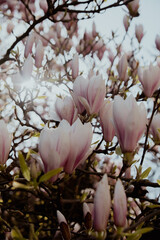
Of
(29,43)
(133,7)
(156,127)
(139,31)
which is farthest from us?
(139,31)

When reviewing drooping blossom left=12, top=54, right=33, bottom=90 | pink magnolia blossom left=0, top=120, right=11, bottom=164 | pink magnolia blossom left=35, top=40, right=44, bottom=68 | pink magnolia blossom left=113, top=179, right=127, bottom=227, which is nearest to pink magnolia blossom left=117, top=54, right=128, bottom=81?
pink magnolia blossom left=35, top=40, right=44, bottom=68

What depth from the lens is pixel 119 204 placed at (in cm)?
74

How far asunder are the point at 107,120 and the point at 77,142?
0.29 metres

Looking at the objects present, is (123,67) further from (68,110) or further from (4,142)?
(4,142)

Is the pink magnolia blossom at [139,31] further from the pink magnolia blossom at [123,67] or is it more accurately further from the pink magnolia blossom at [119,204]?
the pink magnolia blossom at [119,204]

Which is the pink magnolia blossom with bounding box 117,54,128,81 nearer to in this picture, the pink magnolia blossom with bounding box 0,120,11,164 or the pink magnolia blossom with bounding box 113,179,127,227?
the pink magnolia blossom with bounding box 0,120,11,164

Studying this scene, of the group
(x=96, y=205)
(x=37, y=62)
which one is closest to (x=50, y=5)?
(x=37, y=62)

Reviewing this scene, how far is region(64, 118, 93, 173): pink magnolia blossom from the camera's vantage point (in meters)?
0.83

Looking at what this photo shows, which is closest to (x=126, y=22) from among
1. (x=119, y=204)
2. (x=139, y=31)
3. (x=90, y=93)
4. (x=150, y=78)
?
(x=139, y=31)

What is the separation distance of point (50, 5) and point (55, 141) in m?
1.63

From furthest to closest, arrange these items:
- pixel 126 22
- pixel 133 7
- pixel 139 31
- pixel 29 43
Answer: pixel 126 22
pixel 139 31
pixel 133 7
pixel 29 43

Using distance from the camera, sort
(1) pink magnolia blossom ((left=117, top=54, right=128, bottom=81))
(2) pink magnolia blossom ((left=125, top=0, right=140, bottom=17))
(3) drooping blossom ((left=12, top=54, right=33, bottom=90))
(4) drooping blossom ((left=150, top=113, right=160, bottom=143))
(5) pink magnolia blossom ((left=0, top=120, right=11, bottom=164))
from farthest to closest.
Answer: (2) pink magnolia blossom ((left=125, top=0, right=140, bottom=17)) → (1) pink magnolia blossom ((left=117, top=54, right=128, bottom=81)) → (3) drooping blossom ((left=12, top=54, right=33, bottom=90)) → (4) drooping blossom ((left=150, top=113, right=160, bottom=143)) → (5) pink magnolia blossom ((left=0, top=120, right=11, bottom=164))

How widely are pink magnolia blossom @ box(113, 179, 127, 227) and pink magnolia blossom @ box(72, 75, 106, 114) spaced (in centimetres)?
46

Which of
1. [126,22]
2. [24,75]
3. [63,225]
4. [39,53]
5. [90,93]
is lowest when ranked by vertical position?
[63,225]
